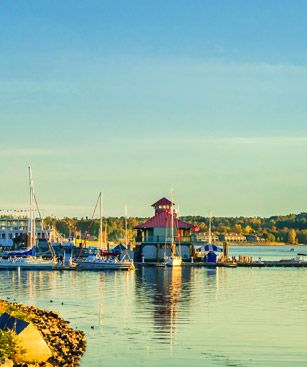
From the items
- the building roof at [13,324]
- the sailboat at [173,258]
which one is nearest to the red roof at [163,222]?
the sailboat at [173,258]

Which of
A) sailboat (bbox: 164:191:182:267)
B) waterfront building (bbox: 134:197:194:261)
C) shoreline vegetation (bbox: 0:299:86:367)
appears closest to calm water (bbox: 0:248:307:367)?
shoreline vegetation (bbox: 0:299:86:367)

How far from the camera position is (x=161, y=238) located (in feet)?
415

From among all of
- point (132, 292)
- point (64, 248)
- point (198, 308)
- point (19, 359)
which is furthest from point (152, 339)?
point (64, 248)

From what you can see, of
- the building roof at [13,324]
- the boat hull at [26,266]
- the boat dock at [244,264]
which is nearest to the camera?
the building roof at [13,324]

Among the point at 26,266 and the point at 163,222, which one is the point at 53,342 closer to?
the point at 26,266

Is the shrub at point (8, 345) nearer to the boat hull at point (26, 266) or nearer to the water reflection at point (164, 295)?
the water reflection at point (164, 295)

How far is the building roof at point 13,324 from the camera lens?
30.0 m

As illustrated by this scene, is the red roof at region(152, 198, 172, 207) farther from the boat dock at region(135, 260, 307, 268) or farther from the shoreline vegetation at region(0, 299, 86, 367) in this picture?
the shoreline vegetation at region(0, 299, 86, 367)

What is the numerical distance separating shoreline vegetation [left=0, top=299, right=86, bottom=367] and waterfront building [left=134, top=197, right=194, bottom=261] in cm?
8052

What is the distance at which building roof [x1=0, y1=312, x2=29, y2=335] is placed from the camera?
3002 cm

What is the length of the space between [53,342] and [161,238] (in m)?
91.0

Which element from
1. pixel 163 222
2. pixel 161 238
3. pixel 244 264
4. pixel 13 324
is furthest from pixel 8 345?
pixel 244 264

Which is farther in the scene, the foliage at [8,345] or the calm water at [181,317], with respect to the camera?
the calm water at [181,317]

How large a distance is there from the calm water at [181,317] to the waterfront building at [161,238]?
1352 inches
